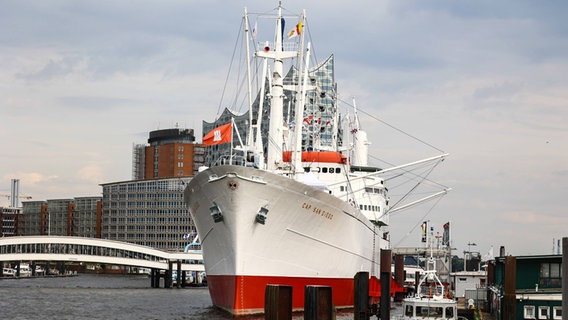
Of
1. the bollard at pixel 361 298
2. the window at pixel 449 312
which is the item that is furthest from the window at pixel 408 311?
the bollard at pixel 361 298

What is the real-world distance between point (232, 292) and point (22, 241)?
80190mm

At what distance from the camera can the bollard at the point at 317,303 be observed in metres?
23.9

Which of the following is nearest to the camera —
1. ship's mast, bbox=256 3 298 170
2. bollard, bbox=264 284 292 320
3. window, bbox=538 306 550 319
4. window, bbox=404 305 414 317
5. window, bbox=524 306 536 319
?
bollard, bbox=264 284 292 320

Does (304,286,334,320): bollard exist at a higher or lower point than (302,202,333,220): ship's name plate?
lower

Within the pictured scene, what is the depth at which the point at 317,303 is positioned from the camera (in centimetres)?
2395

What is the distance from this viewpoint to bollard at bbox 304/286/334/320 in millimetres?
23938

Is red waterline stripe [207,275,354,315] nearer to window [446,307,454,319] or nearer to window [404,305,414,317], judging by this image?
window [404,305,414,317]

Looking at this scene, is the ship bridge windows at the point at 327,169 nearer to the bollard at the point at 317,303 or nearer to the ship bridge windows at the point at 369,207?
the ship bridge windows at the point at 369,207

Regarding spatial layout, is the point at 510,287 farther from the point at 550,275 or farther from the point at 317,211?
the point at 317,211

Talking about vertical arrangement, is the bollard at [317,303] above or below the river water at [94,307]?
above

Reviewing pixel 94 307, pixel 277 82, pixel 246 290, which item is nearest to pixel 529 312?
pixel 246 290

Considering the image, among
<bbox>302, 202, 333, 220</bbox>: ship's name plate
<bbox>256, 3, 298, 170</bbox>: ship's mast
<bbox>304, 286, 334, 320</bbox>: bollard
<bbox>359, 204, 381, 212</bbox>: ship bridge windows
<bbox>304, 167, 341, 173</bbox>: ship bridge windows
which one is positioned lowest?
<bbox>304, 286, 334, 320</bbox>: bollard

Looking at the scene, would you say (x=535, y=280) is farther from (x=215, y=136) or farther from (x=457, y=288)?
(x=457, y=288)

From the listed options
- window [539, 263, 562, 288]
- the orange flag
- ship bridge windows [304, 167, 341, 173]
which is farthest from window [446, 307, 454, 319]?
ship bridge windows [304, 167, 341, 173]
